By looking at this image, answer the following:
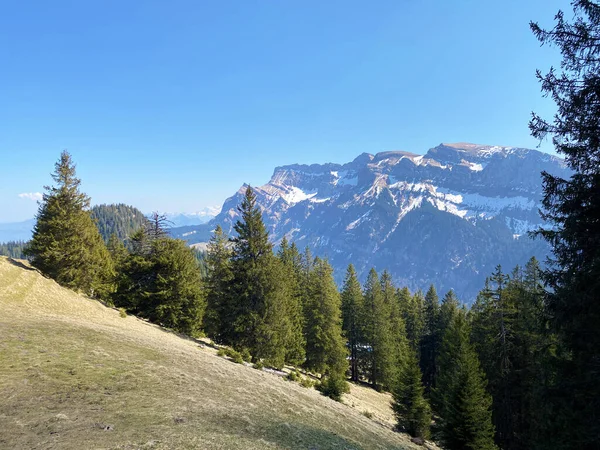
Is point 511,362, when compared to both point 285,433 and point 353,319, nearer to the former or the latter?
point 353,319

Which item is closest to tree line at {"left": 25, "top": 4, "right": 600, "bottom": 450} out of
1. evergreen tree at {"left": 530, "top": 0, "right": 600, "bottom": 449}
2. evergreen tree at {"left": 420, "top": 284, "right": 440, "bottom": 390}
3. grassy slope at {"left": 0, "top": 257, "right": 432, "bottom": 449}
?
evergreen tree at {"left": 530, "top": 0, "right": 600, "bottom": 449}

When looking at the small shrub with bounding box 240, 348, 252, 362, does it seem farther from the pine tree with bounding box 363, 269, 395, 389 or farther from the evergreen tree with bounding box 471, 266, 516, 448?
the pine tree with bounding box 363, 269, 395, 389

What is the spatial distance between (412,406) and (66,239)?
36810mm

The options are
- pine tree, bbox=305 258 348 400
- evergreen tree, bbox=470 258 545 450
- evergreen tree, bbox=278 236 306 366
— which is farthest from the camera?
pine tree, bbox=305 258 348 400

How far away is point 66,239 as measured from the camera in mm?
32406

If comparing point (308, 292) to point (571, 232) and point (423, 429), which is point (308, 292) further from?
point (571, 232)

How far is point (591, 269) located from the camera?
37.7 ft

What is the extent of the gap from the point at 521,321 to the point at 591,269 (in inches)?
961

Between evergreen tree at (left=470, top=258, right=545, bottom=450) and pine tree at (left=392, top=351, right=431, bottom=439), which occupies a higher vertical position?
evergreen tree at (left=470, top=258, right=545, bottom=450)

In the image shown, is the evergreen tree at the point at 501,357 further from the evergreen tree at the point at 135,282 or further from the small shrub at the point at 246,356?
the evergreen tree at the point at 135,282

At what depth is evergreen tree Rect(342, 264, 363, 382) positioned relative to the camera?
58.2 m

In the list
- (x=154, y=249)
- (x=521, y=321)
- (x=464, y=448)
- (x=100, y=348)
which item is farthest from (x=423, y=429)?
(x=154, y=249)

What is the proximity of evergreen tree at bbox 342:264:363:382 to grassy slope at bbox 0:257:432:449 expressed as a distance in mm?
39945

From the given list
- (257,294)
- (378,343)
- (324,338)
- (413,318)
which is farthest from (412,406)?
(413,318)
